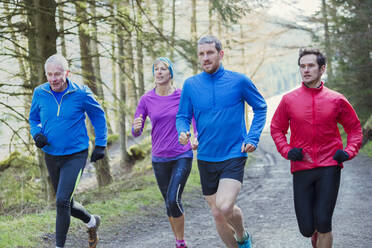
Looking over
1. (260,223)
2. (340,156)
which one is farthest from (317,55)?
(260,223)

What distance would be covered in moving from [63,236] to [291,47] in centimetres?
2492

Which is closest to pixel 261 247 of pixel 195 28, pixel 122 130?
pixel 122 130

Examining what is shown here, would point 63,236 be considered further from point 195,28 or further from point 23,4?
point 195,28

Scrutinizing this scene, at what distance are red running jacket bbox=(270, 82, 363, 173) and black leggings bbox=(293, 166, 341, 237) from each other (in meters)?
0.08

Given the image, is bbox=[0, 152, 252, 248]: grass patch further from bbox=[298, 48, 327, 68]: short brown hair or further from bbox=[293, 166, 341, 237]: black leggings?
bbox=[298, 48, 327, 68]: short brown hair

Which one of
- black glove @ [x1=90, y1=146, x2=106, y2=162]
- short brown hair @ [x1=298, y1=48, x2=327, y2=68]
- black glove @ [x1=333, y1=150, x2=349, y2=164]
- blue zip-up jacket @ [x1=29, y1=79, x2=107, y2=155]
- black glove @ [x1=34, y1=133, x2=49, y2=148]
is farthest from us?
black glove @ [x1=90, y1=146, x2=106, y2=162]

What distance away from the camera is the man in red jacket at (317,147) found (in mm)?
4133

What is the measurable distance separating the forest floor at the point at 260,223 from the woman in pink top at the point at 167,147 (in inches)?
44.6

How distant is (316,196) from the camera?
13.9ft

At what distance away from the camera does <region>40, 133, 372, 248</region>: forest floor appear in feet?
20.6

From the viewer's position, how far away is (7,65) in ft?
31.0

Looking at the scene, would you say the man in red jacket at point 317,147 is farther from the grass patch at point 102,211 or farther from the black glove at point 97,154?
the grass patch at point 102,211

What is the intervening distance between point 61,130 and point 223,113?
6.43 feet

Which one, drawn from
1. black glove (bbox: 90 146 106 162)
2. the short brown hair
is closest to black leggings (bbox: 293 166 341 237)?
the short brown hair
